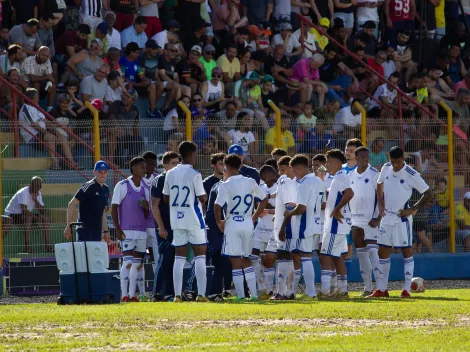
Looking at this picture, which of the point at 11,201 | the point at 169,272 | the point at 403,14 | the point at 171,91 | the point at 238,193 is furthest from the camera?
the point at 403,14

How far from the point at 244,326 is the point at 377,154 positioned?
1001 centimetres

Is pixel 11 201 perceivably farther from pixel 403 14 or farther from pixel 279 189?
pixel 403 14

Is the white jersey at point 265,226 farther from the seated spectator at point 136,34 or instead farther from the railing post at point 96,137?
the seated spectator at point 136,34

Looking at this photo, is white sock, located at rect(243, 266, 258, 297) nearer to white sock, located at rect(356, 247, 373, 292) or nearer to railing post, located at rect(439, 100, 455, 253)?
white sock, located at rect(356, 247, 373, 292)

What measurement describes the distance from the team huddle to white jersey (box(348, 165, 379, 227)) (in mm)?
15

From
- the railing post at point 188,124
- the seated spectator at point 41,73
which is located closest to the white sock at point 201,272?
the railing post at point 188,124

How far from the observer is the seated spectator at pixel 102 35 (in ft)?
75.8

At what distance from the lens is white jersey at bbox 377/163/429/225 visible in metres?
17.2

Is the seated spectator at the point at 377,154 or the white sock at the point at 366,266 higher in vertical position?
the seated spectator at the point at 377,154

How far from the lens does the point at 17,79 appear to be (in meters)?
21.2

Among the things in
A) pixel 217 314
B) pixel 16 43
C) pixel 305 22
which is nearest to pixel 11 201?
pixel 16 43

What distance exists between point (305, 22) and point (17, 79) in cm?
805

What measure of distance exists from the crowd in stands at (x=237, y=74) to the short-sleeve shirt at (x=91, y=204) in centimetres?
237

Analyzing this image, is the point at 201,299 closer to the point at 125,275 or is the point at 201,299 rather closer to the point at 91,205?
the point at 125,275
